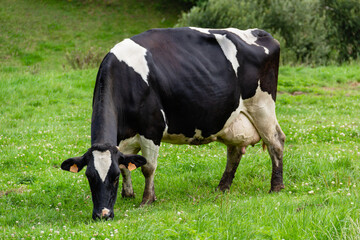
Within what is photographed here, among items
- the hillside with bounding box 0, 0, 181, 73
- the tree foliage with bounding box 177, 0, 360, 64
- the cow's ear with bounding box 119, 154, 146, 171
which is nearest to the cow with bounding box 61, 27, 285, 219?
the cow's ear with bounding box 119, 154, 146, 171

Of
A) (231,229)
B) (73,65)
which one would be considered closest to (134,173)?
(231,229)

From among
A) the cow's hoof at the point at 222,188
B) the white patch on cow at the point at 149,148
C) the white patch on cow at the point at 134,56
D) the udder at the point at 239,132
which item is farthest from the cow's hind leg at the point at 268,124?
the white patch on cow at the point at 134,56

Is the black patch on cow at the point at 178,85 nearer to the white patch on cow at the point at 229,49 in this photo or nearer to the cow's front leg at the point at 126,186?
the white patch on cow at the point at 229,49

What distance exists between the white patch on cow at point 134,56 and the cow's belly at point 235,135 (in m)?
1.43

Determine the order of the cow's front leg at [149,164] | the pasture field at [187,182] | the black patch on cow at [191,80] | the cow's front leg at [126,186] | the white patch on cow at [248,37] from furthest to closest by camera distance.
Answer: the white patch on cow at [248,37], the cow's front leg at [126,186], the black patch on cow at [191,80], the cow's front leg at [149,164], the pasture field at [187,182]

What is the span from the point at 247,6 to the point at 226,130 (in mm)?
20755

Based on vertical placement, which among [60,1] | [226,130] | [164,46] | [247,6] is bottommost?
[60,1]

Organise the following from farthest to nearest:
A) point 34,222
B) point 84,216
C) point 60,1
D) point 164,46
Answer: point 60,1, point 164,46, point 84,216, point 34,222

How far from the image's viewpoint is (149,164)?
26.6ft

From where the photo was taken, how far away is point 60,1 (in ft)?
143

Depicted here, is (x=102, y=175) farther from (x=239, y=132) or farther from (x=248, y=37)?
(x=248, y=37)

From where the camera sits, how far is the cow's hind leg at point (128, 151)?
313 inches

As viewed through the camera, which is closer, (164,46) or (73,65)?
(164,46)

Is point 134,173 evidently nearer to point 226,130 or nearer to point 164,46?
point 226,130
